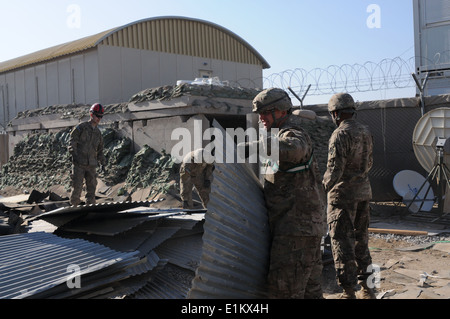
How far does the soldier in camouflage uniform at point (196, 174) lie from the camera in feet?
24.0

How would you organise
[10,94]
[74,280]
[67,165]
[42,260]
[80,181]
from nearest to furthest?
[74,280] → [42,260] → [80,181] → [67,165] → [10,94]

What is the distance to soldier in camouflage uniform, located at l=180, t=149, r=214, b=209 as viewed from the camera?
730 cm

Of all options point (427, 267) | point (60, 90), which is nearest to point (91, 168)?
point (427, 267)

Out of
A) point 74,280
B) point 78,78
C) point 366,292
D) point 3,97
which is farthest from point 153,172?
point 3,97

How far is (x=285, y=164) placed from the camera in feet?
9.09

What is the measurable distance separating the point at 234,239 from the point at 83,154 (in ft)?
17.8

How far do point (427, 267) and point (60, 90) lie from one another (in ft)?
50.8

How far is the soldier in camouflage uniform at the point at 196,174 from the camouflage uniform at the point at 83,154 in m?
1.52

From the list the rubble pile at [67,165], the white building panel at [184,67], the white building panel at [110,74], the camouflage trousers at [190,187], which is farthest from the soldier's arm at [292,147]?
the white building panel at [184,67]

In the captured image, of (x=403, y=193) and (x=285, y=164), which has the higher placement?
(x=285, y=164)

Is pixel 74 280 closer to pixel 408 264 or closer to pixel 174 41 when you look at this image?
pixel 408 264

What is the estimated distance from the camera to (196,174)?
739 cm
